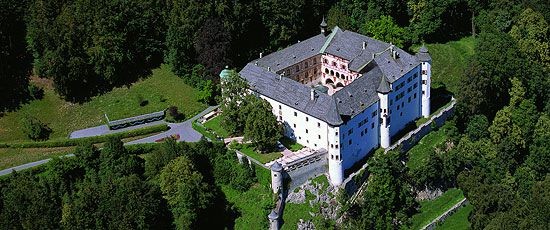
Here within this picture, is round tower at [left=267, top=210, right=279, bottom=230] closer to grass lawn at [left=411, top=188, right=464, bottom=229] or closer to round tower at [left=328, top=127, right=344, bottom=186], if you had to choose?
round tower at [left=328, top=127, right=344, bottom=186]

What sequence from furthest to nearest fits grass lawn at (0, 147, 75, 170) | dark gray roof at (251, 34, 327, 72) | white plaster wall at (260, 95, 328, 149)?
1. dark gray roof at (251, 34, 327, 72)
2. grass lawn at (0, 147, 75, 170)
3. white plaster wall at (260, 95, 328, 149)

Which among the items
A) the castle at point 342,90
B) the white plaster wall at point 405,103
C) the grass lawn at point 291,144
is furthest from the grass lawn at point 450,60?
the grass lawn at point 291,144

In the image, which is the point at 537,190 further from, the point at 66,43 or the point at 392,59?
the point at 66,43

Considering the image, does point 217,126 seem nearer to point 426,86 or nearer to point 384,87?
point 384,87

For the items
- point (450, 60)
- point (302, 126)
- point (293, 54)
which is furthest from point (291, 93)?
point (450, 60)

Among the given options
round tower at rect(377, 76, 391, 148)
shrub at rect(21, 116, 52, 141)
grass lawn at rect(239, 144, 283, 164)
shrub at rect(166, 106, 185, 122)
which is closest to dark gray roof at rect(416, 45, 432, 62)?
round tower at rect(377, 76, 391, 148)

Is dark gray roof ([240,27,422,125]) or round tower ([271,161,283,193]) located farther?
dark gray roof ([240,27,422,125])

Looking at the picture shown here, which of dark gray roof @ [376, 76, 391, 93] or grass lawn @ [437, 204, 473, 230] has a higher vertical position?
dark gray roof @ [376, 76, 391, 93]
